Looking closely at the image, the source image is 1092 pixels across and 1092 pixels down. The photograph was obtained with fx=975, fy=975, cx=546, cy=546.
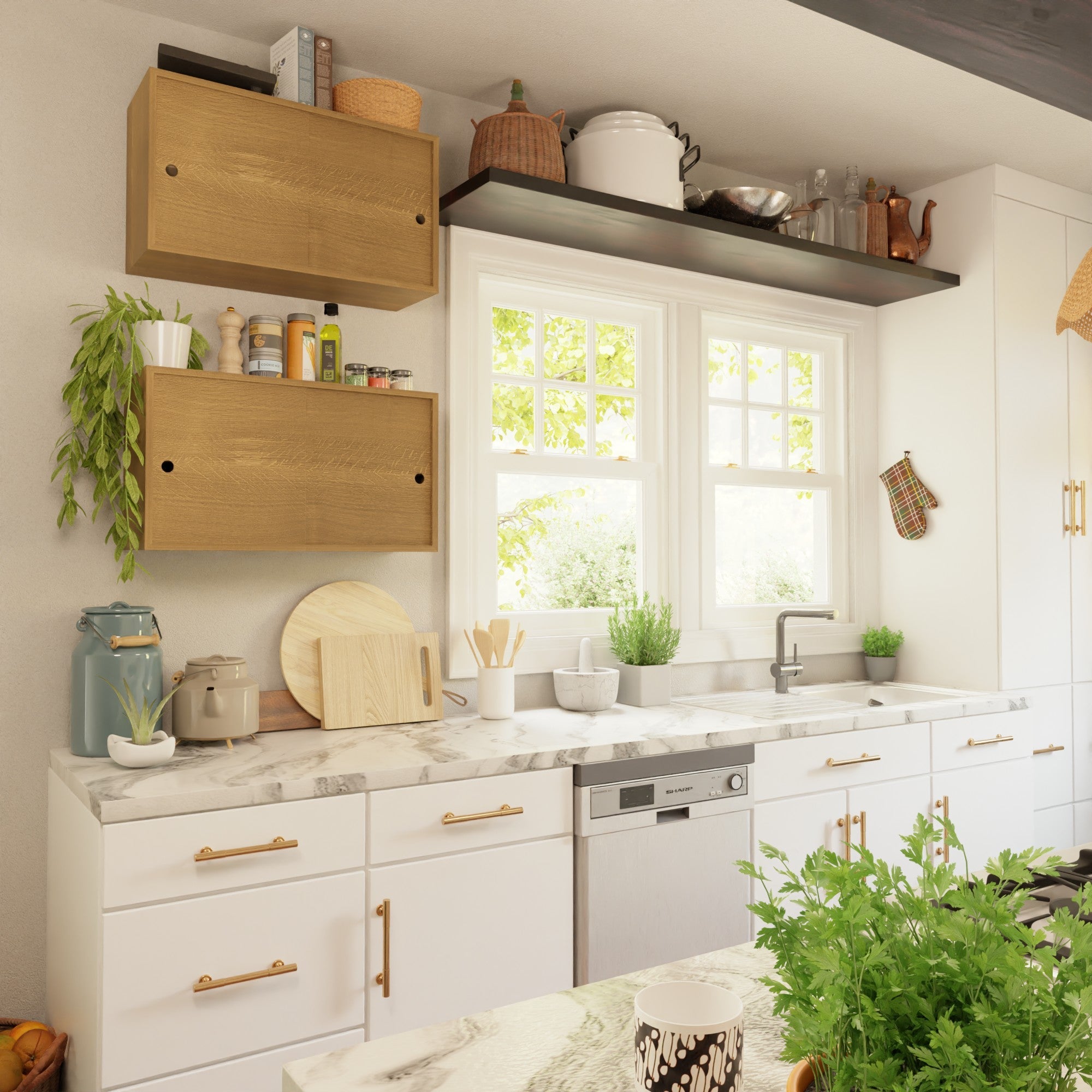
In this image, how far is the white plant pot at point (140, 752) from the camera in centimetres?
207

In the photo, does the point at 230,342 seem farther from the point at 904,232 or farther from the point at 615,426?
the point at 904,232

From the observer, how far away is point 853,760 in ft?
9.53

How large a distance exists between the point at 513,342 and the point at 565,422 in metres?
0.32

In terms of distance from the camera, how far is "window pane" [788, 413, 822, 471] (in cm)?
386

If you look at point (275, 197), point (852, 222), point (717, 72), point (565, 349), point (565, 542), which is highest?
point (717, 72)

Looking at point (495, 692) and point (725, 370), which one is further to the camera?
point (725, 370)

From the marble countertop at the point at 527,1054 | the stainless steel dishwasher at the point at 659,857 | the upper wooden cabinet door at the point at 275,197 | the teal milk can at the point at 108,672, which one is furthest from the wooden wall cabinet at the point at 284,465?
the marble countertop at the point at 527,1054

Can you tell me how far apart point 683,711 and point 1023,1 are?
275 cm

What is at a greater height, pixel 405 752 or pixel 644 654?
pixel 644 654

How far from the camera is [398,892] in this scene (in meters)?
2.12

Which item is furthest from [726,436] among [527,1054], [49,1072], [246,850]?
[527,1054]

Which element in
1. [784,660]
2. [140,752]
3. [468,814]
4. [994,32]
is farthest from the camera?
[784,660]

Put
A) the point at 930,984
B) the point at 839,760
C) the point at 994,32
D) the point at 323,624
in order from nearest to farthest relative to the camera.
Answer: the point at 994,32 < the point at 930,984 < the point at 323,624 < the point at 839,760

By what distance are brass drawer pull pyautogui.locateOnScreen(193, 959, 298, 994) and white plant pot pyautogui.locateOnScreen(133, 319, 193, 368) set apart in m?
1.36
